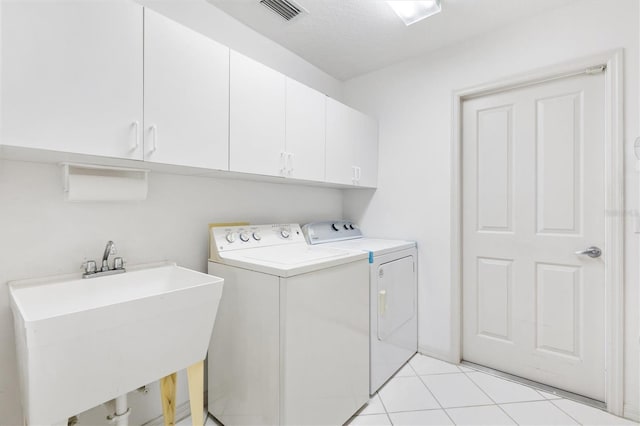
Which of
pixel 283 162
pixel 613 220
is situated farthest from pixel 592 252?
pixel 283 162

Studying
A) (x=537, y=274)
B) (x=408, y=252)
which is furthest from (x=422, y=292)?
(x=537, y=274)

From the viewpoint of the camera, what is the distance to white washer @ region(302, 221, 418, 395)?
190 centimetres

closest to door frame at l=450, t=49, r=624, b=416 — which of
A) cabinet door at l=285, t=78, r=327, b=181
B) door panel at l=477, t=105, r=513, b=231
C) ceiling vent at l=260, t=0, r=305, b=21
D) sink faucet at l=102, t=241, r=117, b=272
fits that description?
door panel at l=477, t=105, r=513, b=231

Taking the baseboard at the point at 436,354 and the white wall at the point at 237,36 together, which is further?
the baseboard at the point at 436,354

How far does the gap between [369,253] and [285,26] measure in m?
1.65

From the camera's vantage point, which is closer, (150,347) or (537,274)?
(150,347)

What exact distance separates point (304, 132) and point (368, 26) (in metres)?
0.88

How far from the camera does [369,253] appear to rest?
1.86 metres

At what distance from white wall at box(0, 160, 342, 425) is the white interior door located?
1.64 meters

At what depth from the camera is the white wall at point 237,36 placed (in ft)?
5.42

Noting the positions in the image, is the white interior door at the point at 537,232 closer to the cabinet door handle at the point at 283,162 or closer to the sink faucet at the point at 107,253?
the cabinet door handle at the point at 283,162

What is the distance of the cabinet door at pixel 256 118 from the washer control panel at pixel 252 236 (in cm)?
40

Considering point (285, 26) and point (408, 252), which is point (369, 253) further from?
point (285, 26)

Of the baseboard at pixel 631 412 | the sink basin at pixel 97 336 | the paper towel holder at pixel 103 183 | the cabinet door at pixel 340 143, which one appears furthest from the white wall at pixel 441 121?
the paper towel holder at pixel 103 183
